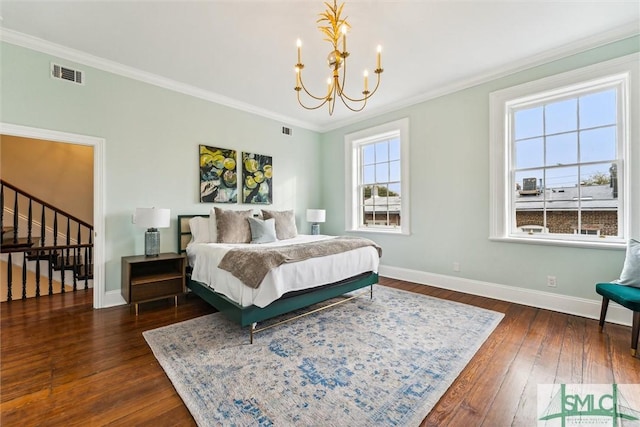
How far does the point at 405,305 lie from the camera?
313cm

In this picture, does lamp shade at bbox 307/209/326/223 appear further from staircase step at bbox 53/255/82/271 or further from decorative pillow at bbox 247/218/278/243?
→ staircase step at bbox 53/255/82/271

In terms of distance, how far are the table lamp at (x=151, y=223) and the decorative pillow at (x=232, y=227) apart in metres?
0.62

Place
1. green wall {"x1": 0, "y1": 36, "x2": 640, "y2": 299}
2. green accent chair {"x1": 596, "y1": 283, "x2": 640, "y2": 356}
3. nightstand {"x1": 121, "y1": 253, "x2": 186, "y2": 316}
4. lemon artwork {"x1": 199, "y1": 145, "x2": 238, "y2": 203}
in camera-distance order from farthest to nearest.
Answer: lemon artwork {"x1": 199, "y1": 145, "x2": 238, "y2": 203}, nightstand {"x1": 121, "y1": 253, "x2": 186, "y2": 316}, green wall {"x1": 0, "y1": 36, "x2": 640, "y2": 299}, green accent chair {"x1": 596, "y1": 283, "x2": 640, "y2": 356}

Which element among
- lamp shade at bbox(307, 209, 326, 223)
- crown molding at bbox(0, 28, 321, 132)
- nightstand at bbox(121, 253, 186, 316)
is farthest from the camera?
lamp shade at bbox(307, 209, 326, 223)

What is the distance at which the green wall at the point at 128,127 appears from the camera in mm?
2727

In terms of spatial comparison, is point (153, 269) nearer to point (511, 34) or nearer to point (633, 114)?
point (511, 34)

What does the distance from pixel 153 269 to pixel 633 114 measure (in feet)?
17.8

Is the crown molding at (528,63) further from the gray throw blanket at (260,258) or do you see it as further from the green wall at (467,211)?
the gray throw blanket at (260,258)

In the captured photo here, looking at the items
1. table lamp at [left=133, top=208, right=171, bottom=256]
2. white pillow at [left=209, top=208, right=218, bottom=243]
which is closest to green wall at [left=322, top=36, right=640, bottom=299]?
white pillow at [left=209, top=208, right=218, bottom=243]

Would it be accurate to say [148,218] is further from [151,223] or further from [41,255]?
[41,255]

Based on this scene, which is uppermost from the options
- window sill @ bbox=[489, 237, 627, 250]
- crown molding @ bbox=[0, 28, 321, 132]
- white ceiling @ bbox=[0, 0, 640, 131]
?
white ceiling @ bbox=[0, 0, 640, 131]

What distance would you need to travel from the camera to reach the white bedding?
2270mm

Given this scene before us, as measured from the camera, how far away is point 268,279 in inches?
89.4

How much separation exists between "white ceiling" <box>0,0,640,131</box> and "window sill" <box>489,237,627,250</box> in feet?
6.66
